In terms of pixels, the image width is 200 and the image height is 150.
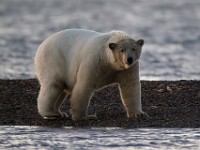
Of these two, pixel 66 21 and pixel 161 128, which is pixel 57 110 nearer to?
pixel 161 128

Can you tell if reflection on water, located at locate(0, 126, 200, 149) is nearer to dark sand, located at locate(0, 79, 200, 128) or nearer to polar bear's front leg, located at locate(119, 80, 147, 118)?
dark sand, located at locate(0, 79, 200, 128)

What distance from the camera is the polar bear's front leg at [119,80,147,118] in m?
13.8

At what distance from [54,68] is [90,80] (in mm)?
851

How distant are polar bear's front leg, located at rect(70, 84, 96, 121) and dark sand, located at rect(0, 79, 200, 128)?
0.13 metres

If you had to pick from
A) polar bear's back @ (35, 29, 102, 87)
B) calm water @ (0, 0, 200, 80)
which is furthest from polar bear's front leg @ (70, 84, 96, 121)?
calm water @ (0, 0, 200, 80)

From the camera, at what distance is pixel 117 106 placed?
15336 mm

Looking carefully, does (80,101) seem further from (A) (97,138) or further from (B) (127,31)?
(B) (127,31)

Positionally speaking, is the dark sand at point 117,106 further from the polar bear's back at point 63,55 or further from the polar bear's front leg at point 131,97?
the polar bear's back at point 63,55

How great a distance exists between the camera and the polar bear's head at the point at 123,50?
522 inches

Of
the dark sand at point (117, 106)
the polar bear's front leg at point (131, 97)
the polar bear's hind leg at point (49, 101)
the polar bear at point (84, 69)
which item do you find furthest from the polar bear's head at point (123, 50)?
the polar bear's hind leg at point (49, 101)

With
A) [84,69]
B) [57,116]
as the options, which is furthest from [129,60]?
[57,116]

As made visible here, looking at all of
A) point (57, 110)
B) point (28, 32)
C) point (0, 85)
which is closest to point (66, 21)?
point (28, 32)

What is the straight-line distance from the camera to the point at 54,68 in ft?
46.4

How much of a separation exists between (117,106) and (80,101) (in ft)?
5.99
